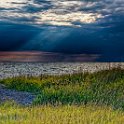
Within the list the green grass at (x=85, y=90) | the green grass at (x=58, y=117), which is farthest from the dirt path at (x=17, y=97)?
the green grass at (x=58, y=117)

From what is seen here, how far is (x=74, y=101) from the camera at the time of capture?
18.2m

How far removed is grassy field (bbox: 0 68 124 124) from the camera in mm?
12445

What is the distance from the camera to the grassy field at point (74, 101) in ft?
40.8

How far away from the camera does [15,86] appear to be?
25.5 m

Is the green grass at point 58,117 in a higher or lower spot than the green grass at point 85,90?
higher

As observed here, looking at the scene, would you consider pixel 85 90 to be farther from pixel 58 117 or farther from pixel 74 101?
pixel 58 117

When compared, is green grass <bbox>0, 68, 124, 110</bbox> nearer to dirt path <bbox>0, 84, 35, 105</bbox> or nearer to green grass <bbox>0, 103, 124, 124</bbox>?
dirt path <bbox>0, 84, 35, 105</bbox>

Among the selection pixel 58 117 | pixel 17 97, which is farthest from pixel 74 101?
pixel 58 117

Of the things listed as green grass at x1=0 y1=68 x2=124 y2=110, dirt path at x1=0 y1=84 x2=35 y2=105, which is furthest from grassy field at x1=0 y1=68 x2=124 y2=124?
dirt path at x1=0 y1=84 x2=35 y2=105

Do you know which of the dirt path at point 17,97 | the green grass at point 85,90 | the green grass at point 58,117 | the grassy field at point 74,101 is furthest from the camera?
the dirt path at point 17,97

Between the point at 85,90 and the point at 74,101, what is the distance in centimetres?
Answer: 168

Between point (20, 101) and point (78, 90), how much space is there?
9.89ft

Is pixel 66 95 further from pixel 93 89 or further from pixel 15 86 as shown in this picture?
pixel 15 86

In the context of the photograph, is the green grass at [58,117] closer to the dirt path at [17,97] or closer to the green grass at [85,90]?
the green grass at [85,90]
